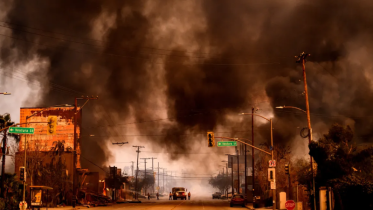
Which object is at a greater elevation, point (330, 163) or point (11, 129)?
point (11, 129)

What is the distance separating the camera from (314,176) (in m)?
31.5

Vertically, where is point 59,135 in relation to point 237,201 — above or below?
above

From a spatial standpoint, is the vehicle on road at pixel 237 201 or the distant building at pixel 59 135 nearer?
the vehicle on road at pixel 237 201

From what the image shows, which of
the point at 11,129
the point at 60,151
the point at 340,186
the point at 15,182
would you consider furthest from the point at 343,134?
the point at 60,151

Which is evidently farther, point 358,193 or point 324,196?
point 324,196

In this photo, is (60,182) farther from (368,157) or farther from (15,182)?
(368,157)

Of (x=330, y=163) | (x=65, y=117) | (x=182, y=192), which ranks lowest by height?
(x=182, y=192)

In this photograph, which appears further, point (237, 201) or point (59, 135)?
point (59, 135)

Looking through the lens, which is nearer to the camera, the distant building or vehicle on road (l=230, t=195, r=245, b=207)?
vehicle on road (l=230, t=195, r=245, b=207)

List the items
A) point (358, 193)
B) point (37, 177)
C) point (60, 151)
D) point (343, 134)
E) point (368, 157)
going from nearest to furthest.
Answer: point (358, 193), point (368, 157), point (343, 134), point (37, 177), point (60, 151)

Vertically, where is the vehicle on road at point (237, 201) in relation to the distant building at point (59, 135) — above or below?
below

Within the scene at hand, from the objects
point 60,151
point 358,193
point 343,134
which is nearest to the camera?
point 358,193

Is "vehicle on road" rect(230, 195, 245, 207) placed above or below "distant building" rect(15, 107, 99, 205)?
below

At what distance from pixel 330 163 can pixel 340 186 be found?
6.74ft
